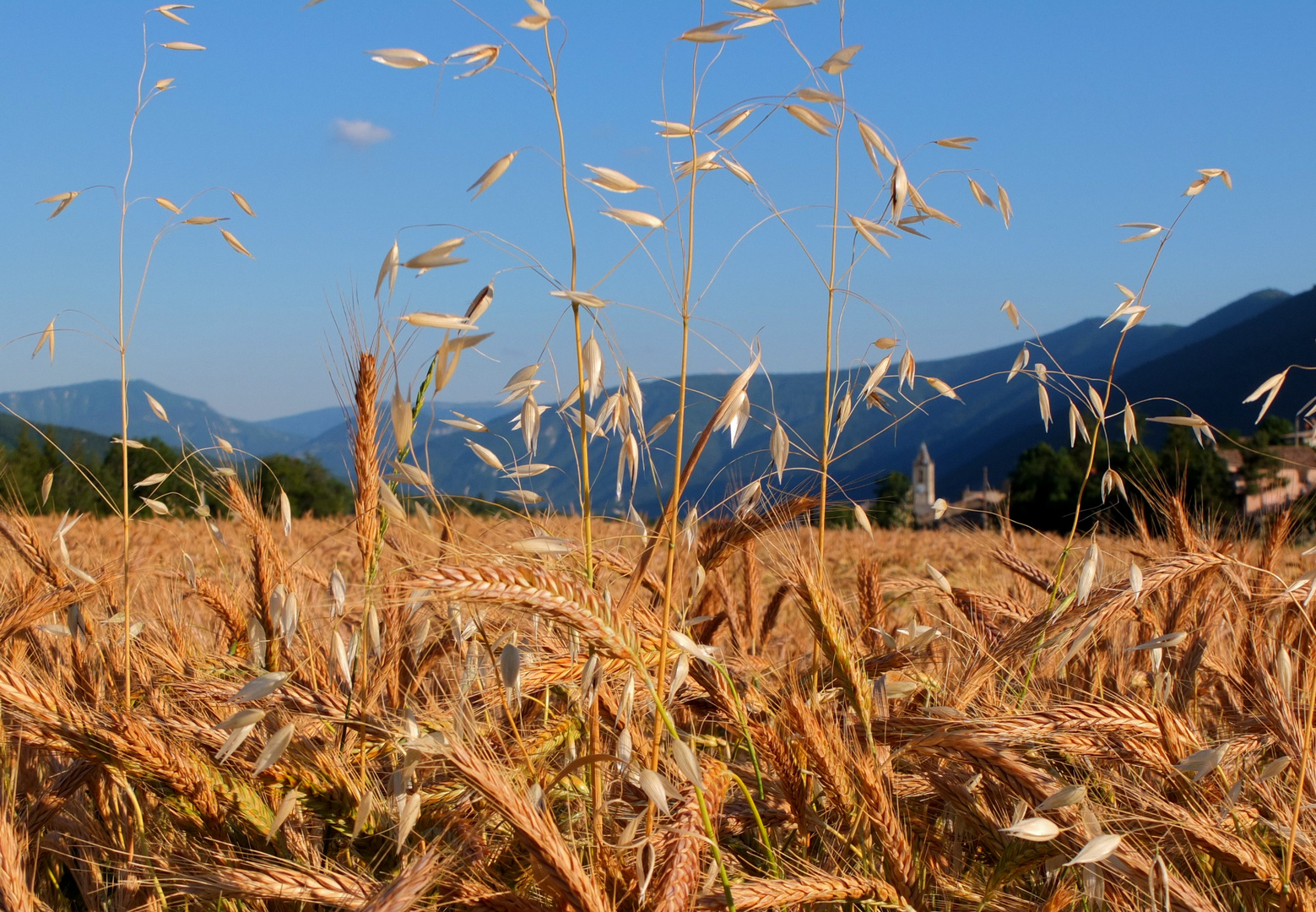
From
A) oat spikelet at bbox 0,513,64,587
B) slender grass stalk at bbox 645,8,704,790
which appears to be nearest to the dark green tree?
oat spikelet at bbox 0,513,64,587

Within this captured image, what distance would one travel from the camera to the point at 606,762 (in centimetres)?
152

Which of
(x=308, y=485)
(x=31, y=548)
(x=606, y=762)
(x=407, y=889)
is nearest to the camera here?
(x=407, y=889)

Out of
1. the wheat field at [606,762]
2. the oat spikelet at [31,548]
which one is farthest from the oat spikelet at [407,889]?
the oat spikelet at [31,548]

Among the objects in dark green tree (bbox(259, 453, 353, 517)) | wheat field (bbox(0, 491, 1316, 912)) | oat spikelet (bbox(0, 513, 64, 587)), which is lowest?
dark green tree (bbox(259, 453, 353, 517))

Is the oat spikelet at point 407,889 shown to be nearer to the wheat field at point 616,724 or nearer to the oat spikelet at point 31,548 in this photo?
the wheat field at point 616,724

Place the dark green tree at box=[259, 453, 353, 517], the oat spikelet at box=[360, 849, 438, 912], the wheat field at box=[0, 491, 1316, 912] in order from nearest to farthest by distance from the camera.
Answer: the oat spikelet at box=[360, 849, 438, 912] → the wheat field at box=[0, 491, 1316, 912] → the dark green tree at box=[259, 453, 353, 517]

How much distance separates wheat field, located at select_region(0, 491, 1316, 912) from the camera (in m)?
1.23

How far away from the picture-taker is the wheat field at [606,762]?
123cm

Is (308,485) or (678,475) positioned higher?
(678,475)

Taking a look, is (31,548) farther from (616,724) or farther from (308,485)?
(308,485)

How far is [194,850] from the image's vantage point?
1.54 meters

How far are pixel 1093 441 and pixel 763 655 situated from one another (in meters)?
Answer: 1.09

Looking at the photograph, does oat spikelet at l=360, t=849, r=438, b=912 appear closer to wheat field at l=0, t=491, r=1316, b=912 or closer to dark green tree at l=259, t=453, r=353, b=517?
wheat field at l=0, t=491, r=1316, b=912

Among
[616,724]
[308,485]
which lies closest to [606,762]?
[616,724]
